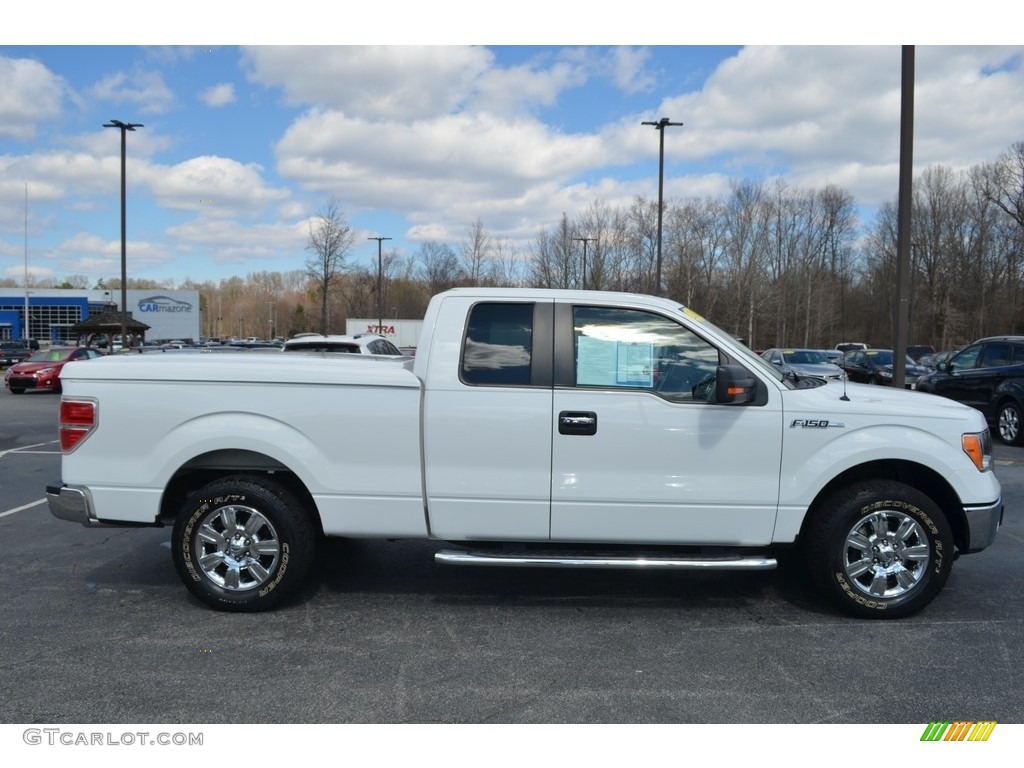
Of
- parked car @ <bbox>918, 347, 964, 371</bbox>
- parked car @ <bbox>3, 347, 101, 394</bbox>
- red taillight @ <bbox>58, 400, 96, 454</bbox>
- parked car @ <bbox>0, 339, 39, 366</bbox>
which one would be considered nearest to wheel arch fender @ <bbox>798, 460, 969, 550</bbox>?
red taillight @ <bbox>58, 400, 96, 454</bbox>

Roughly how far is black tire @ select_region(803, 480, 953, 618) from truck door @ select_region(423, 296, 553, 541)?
1739mm

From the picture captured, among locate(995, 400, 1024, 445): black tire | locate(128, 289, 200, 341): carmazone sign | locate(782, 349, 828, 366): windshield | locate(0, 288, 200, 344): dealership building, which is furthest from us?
locate(128, 289, 200, 341): carmazone sign

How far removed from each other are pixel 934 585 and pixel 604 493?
6.97 feet

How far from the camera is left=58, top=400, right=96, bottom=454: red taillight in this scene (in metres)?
4.83

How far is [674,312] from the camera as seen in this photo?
490 cm

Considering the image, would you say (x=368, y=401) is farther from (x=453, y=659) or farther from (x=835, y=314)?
(x=835, y=314)

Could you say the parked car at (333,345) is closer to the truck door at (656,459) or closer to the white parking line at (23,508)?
the white parking line at (23,508)

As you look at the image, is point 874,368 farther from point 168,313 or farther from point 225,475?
point 168,313

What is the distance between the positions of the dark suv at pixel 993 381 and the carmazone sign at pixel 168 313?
8316cm

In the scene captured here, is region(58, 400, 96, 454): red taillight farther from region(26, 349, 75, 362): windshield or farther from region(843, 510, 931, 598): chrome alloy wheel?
region(26, 349, 75, 362): windshield

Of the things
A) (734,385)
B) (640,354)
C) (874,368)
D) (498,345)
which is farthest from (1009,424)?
(874,368)

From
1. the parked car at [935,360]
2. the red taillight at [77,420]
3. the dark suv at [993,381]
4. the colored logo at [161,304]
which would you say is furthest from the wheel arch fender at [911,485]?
the colored logo at [161,304]
